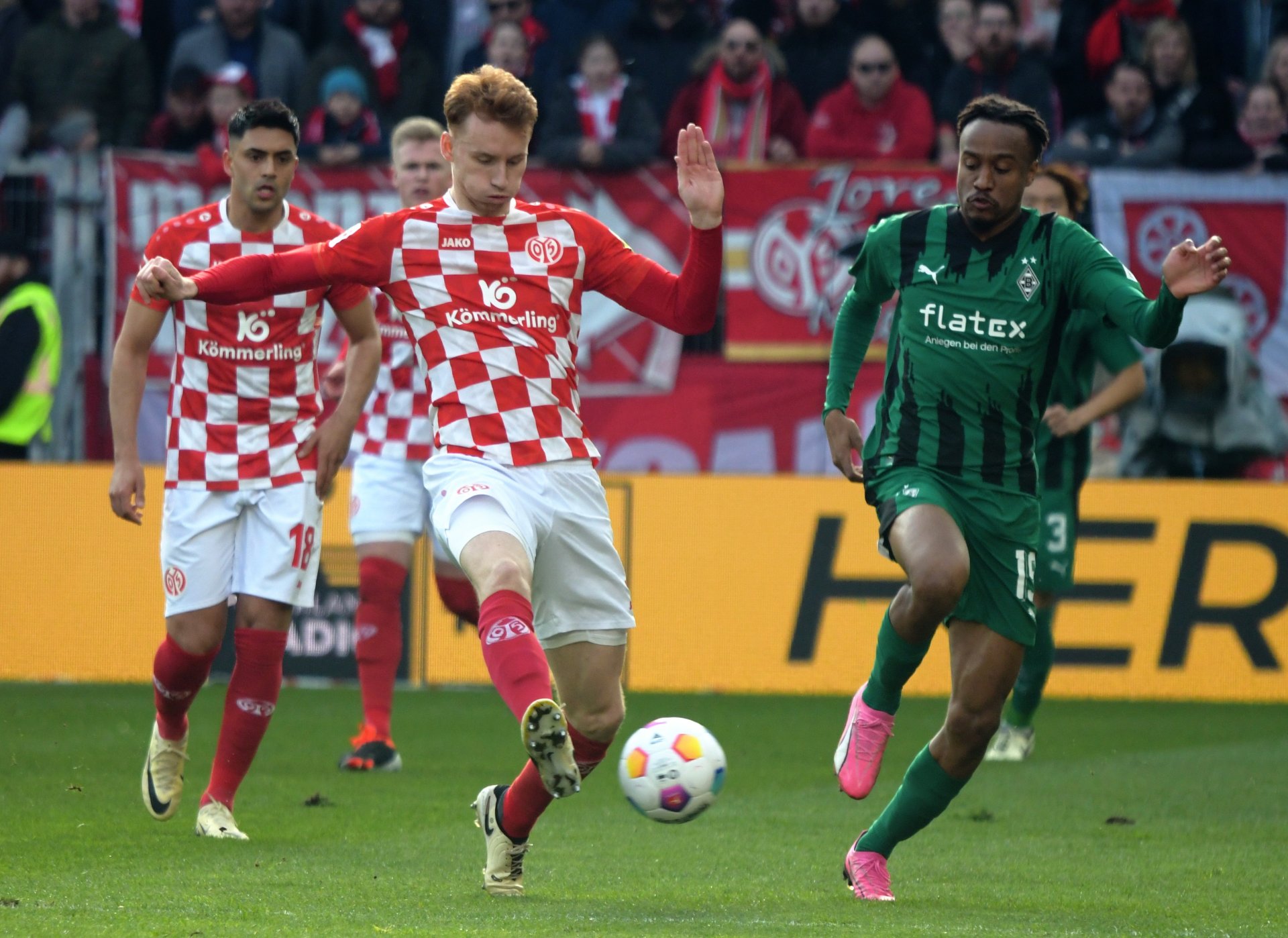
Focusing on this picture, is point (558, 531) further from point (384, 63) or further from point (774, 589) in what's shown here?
point (384, 63)

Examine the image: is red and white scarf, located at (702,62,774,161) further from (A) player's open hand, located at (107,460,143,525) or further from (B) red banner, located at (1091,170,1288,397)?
(A) player's open hand, located at (107,460,143,525)

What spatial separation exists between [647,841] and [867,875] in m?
1.38

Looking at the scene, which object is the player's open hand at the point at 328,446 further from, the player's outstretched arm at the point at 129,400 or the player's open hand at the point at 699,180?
the player's open hand at the point at 699,180

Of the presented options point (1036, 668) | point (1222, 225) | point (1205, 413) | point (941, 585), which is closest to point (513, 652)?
point (941, 585)

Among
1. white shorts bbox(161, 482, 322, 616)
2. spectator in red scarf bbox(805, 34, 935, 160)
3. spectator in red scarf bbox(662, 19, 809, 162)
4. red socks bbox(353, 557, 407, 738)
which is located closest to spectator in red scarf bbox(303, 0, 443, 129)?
spectator in red scarf bbox(662, 19, 809, 162)

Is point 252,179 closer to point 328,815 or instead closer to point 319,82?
point 328,815

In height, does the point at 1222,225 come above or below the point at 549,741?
above

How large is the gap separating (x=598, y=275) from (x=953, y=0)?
9428 millimetres

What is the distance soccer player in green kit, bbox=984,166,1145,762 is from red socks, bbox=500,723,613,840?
140 inches

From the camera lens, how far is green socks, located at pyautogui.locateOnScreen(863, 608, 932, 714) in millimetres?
5402

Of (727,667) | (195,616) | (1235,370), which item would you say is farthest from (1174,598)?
(195,616)

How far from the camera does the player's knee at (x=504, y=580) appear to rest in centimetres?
471

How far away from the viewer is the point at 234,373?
6.55 metres

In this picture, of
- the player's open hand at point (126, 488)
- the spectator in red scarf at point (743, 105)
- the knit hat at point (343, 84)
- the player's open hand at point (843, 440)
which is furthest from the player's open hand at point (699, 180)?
the knit hat at point (343, 84)
